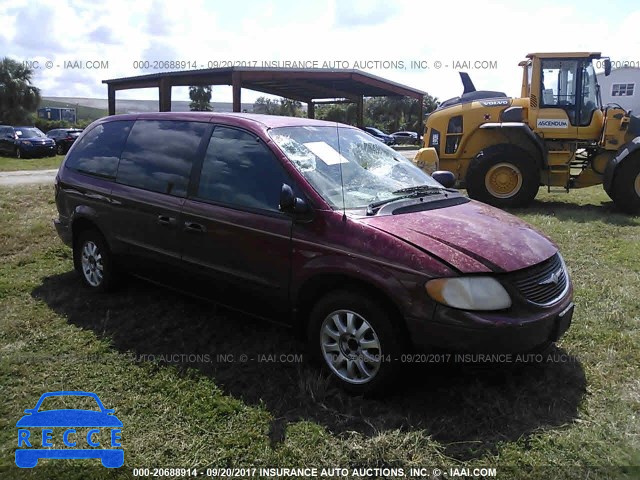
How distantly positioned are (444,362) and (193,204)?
2.20m

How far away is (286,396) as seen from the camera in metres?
3.37

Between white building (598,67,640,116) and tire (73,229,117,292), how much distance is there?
4219 centimetres

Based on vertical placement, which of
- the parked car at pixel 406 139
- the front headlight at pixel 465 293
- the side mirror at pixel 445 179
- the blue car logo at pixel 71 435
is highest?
the parked car at pixel 406 139

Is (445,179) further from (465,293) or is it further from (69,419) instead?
(69,419)

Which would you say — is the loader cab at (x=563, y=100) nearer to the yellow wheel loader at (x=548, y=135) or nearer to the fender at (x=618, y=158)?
the yellow wheel loader at (x=548, y=135)

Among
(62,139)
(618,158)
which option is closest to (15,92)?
(62,139)

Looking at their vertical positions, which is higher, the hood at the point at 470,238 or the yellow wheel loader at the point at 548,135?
the yellow wheel loader at the point at 548,135

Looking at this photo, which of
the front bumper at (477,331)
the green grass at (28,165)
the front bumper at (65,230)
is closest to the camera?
the front bumper at (477,331)

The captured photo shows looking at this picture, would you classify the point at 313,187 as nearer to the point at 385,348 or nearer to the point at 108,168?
the point at 385,348

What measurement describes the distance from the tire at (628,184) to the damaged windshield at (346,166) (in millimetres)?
6347

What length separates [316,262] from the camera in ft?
11.0

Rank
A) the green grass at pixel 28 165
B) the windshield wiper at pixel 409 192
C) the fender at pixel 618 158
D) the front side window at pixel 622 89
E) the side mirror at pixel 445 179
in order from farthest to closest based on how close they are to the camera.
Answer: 1. the front side window at pixel 622 89
2. the green grass at pixel 28 165
3. the fender at pixel 618 158
4. the side mirror at pixel 445 179
5. the windshield wiper at pixel 409 192

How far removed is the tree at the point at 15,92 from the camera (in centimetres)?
4203

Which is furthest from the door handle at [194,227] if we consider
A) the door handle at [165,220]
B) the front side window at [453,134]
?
the front side window at [453,134]
